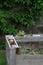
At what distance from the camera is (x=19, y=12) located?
634 cm

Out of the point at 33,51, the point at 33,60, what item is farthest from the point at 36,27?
the point at 33,60

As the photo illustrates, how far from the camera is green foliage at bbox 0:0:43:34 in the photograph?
621 centimetres

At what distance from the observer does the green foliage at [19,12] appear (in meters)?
6.21

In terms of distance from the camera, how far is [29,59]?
391 cm

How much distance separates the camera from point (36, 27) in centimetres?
652

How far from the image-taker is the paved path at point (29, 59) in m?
3.89

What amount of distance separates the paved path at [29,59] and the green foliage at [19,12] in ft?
7.67

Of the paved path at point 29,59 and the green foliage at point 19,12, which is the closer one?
the paved path at point 29,59

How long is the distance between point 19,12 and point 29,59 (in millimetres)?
2571

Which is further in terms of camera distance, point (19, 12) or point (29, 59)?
point (19, 12)

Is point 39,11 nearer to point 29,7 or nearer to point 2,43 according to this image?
point 29,7

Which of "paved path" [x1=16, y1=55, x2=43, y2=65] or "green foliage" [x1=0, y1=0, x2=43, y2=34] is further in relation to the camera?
"green foliage" [x1=0, y1=0, x2=43, y2=34]

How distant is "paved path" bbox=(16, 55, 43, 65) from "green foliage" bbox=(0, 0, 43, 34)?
2336 millimetres

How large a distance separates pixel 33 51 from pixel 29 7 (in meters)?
1.47
